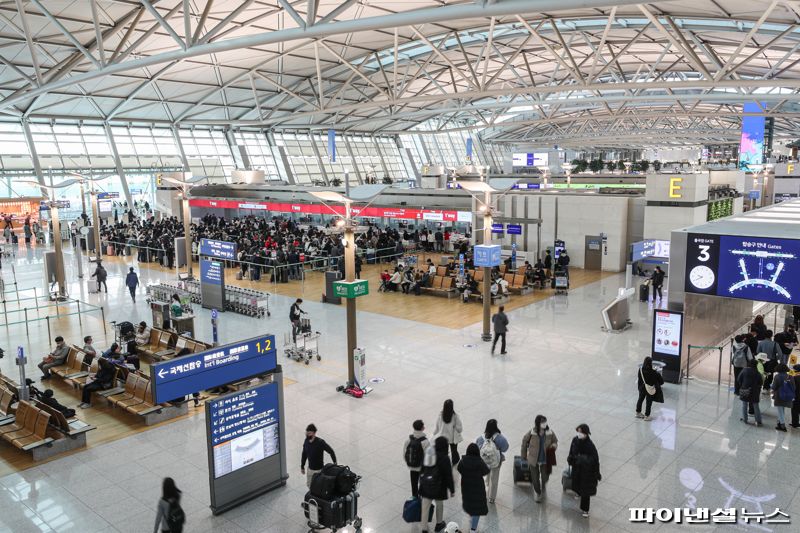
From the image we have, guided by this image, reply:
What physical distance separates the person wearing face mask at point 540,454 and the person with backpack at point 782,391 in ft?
14.1

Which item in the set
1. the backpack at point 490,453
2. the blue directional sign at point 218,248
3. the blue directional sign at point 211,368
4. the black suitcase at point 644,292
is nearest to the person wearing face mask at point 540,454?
the backpack at point 490,453

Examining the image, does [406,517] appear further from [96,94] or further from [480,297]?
[96,94]

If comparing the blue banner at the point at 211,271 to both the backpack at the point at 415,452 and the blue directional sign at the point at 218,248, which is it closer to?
the blue directional sign at the point at 218,248

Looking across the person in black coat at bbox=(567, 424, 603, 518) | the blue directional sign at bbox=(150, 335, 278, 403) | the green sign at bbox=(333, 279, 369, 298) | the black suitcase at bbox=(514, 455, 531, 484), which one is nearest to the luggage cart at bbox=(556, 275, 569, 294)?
the green sign at bbox=(333, 279, 369, 298)

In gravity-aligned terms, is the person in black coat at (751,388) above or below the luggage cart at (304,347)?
above

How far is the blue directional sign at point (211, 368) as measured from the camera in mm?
7059

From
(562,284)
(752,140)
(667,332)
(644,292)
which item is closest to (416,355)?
(667,332)

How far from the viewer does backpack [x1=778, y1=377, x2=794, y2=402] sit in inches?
365

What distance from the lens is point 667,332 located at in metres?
11.9

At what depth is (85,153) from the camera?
38.8 meters

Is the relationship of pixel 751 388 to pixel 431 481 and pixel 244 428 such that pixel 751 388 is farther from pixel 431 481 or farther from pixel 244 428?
pixel 244 428

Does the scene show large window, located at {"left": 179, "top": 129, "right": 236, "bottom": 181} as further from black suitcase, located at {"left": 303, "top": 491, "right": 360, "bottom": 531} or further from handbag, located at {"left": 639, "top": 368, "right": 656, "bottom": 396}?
black suitcase, located at {"left": 303, "top": 491, "right": 360, "bottom": 531}

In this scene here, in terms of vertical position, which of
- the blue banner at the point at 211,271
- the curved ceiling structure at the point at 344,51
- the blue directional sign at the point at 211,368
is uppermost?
the curved ceiling structure at the point at 344,51

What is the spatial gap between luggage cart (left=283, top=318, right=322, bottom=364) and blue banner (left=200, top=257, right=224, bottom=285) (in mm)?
5210
